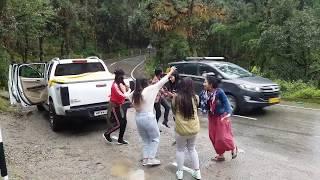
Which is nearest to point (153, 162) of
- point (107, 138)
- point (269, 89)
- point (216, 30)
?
point (107, 138)

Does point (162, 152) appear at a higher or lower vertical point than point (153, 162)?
lower

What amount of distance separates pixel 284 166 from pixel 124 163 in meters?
3.05

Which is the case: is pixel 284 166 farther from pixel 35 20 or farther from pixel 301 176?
pixel 35 20

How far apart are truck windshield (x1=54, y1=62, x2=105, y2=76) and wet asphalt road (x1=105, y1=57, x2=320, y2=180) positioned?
358 centimetres

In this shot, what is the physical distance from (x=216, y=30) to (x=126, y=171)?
106 ft

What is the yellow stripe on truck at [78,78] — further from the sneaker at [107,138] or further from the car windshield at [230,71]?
the car windshield at [230,71]

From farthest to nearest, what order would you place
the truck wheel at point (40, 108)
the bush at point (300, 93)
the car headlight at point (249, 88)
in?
the bush at point (300, 93) → the truck wheel at point (40, 108) → the car headlight at point (249, 88)

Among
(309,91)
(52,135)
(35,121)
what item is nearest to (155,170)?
(52,135)

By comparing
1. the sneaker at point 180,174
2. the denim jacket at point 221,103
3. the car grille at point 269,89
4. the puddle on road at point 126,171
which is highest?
the denim jacket at point 221,103

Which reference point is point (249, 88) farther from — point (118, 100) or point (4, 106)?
point (4, 106)

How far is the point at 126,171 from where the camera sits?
7410 mm

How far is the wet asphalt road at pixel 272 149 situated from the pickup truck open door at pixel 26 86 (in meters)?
5.49

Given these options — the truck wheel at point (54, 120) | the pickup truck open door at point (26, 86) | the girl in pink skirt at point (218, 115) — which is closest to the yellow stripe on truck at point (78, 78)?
the truck wheel at point (54, 120)

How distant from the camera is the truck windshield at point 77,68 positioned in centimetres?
1168
